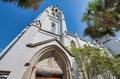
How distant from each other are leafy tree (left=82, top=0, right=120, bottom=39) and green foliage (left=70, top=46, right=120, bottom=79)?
171 inches

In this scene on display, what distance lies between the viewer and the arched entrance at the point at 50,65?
9926 mm

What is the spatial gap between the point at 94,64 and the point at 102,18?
5.71m

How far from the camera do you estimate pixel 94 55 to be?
12.5 meters

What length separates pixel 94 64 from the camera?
12055 mm

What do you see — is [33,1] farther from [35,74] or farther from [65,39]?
[65,39]

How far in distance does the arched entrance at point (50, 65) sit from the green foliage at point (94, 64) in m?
1.69

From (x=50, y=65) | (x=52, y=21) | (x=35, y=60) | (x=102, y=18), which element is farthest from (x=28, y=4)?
(x=52, y=21)

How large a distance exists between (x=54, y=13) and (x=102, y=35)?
497 inches

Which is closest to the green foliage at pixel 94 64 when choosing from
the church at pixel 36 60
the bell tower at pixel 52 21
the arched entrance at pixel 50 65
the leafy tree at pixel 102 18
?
the church at pixel 36 60

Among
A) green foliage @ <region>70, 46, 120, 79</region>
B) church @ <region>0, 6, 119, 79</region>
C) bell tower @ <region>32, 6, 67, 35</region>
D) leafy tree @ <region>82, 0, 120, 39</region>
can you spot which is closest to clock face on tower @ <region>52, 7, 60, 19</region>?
bell tower @ <region>32, 6, 67, 35</region>

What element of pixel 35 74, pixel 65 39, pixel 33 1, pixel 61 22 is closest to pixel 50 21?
pixel 61 22

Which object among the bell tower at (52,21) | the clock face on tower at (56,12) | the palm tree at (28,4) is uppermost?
the clock face on tower at (56,12)

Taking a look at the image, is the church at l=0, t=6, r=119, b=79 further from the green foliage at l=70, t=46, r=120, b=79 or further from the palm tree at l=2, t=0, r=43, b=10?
the palm tree at l=2, t=0, r=43, b=10

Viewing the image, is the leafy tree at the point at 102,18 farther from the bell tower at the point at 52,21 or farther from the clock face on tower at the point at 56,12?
the clock face on tower at the point at 56,12
